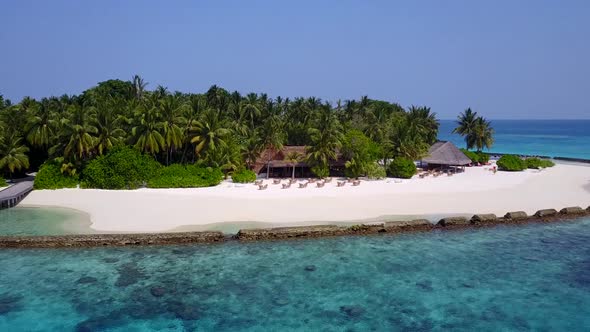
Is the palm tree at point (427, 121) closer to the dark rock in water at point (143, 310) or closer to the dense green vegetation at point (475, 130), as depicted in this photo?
the dense green vegetation at point (475, 130)

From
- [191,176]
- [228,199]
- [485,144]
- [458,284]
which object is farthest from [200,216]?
[485,144]

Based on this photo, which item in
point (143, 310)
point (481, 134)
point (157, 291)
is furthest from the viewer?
point (481, 134)

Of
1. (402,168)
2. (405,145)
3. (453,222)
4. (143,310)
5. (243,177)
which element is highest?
(405,145)

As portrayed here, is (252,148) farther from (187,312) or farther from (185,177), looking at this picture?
(187,312)

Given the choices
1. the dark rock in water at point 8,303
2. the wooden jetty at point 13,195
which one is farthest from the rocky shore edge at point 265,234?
the wooden jetty at point 13,195

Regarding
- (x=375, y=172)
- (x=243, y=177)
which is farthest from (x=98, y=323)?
(x=375, y=172)

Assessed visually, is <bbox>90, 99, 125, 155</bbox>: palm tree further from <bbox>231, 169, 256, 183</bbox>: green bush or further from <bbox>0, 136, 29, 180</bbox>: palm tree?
<bbox>231, 169, 256, 183</bbox>: green bush

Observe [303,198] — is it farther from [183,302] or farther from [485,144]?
[485,144]
